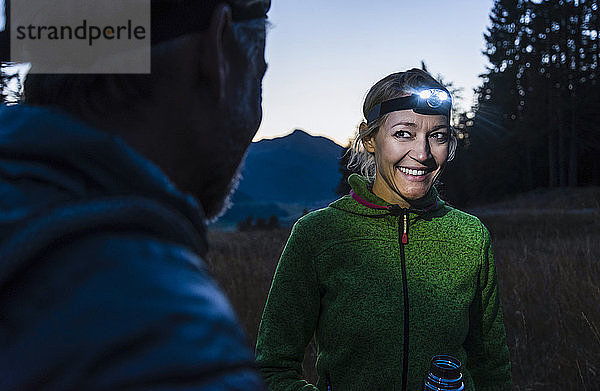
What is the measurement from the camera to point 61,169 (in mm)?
535

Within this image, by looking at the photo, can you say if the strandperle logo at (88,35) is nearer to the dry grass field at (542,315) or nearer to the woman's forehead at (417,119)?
the woman's forehead at (417,119)

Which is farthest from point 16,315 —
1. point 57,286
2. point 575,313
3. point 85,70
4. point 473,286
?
point 575,313

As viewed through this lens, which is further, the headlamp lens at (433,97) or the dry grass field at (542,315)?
the dry grass field at (542,315)

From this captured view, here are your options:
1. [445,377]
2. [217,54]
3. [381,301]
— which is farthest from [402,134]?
[217,54]

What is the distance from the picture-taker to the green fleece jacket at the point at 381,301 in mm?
1808

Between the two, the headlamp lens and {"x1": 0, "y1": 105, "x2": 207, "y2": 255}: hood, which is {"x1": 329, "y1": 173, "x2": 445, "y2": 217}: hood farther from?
{"x1": 0, "y1": 105, "x2": 207, "y2": 255}: hood

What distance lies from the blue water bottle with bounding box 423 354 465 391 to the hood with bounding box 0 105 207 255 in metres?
1.07

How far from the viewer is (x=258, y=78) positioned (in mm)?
892

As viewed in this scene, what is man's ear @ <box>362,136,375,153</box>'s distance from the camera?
2225 millimetres

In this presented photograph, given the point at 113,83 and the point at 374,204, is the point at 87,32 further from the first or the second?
the point at 374,204

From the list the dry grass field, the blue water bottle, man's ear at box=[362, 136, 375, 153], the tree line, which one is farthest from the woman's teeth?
the tree line

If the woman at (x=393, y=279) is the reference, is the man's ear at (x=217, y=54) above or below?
above

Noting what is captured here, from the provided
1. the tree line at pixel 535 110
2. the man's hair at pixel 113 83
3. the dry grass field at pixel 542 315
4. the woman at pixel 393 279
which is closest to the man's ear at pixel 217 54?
the man's hair at pixel 113 83

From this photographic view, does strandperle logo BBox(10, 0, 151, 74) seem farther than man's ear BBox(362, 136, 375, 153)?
No
